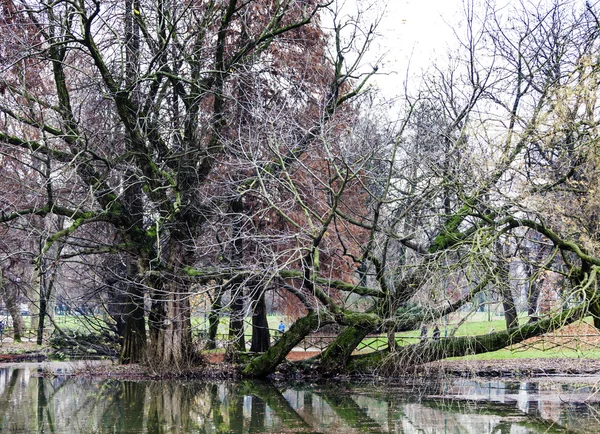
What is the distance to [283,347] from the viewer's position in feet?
61.5

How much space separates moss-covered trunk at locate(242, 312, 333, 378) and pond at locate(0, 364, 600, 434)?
85 cm

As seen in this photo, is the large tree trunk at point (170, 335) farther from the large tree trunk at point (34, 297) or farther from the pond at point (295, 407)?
the large tree trunk at point (34, 297)

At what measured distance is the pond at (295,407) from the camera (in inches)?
436

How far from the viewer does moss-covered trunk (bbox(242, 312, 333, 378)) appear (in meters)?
18.3

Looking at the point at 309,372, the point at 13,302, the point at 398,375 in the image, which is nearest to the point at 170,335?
the point at 309,372

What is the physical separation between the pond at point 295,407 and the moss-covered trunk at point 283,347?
2.78ft

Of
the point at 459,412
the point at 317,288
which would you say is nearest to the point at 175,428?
the point at 459,412

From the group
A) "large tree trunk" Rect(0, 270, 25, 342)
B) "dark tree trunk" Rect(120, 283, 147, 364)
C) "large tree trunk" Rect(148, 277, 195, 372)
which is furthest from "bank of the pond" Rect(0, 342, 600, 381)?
"large tree trunk" Rect(0, 270, 25, 342)

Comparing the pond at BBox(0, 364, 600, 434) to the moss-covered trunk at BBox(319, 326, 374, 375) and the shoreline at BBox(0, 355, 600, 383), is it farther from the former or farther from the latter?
the moss-covered trunk at BBox(319, 326, 374, 375)

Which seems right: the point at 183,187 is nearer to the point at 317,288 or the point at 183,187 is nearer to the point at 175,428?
the point at 317,288

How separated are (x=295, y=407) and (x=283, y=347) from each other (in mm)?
5279

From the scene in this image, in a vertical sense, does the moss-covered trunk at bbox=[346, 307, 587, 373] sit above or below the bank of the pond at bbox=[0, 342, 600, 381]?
above

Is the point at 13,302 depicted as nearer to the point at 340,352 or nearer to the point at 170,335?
the point at 170,335

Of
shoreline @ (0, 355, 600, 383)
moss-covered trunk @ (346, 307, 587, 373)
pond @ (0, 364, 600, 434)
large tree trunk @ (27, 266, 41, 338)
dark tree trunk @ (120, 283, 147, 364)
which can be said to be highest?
large tree trunk @ (27, 266, 41, 338)
